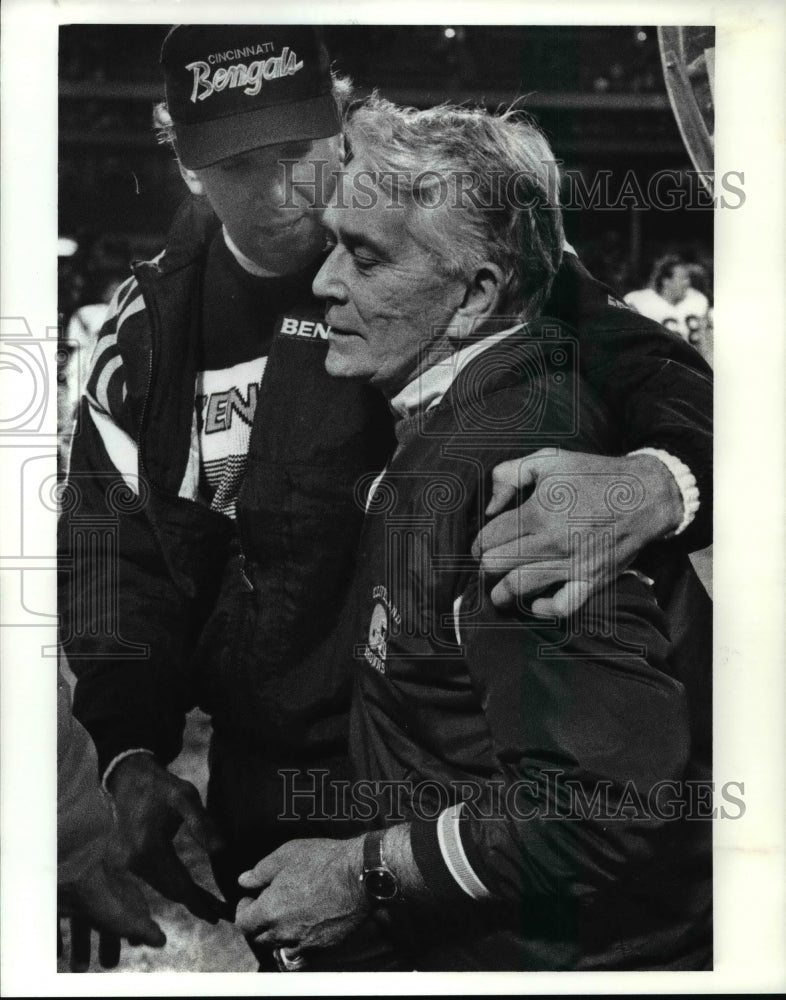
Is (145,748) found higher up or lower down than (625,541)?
Result: lower down

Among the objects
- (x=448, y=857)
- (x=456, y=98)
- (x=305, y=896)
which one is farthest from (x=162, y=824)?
(x=456, y=98)

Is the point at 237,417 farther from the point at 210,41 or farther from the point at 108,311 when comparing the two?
the point at 210,41

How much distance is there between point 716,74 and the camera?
86.7 inches

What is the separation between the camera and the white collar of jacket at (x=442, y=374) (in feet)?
7.00

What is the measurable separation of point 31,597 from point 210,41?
112cm

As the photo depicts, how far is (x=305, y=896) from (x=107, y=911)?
0.39 metres

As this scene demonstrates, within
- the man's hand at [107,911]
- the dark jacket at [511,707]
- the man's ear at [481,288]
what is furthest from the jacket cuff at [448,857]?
the man's ear at [481,288]

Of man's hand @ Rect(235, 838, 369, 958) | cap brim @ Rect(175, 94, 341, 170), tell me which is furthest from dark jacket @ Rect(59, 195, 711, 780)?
man's hand @ Rect(235, 838, 369, 958)

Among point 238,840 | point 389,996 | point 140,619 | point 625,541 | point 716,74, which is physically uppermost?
point 716,74

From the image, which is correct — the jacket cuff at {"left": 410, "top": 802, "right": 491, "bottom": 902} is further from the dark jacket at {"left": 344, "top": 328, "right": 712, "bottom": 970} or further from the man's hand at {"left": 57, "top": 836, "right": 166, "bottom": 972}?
the man's hand at {"left": 57, "top": 836, "right": 166, "bottom": 972}

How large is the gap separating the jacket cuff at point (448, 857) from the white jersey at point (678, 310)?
3.26 feet

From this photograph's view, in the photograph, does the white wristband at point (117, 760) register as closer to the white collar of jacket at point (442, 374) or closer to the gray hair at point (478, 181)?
the white collar of jacket at point (442, 374)

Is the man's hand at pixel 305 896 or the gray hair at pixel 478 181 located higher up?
the gray hair at pixel 478 181

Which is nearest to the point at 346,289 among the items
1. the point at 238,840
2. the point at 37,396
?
the point at 37,396
